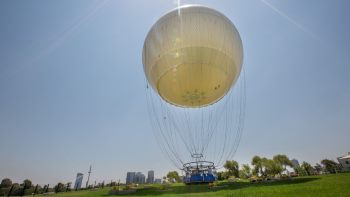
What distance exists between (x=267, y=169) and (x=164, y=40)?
57.1 m

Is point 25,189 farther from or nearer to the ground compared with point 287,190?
farther from the ground

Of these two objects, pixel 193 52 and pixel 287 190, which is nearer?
pixel 287 190

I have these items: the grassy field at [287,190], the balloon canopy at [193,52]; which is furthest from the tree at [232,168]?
the balloon canopy at [193,52]

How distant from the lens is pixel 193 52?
1034 centimetres

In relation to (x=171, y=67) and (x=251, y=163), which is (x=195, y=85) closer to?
(x=171, y=67)

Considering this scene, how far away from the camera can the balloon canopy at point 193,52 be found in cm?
1030

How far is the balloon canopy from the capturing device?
10.3 metres

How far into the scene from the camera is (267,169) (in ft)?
177

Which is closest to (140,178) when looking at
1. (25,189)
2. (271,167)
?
(25,189)

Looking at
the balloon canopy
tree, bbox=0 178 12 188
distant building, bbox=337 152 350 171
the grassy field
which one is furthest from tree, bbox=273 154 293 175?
tree, bbox=0 178 12 188

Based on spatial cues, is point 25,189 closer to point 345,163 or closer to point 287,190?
point 287,190

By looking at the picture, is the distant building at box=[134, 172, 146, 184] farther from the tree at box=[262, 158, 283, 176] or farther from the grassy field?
the grassy field

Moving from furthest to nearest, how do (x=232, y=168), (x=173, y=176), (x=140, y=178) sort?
(x=140, y=178) < (x=173, y=176) < (x=232, y=168)

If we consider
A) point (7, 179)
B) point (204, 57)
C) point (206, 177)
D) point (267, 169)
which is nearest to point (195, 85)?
point (204, 57)
